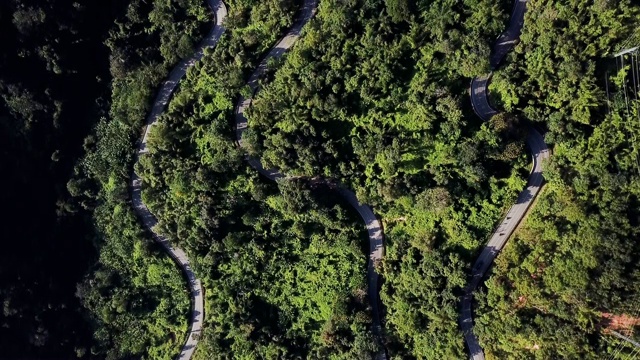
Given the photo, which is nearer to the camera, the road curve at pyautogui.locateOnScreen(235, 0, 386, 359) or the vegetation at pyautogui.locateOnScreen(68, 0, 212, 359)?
the road curve at pyautogui.locateOnScreen(235, 0, 386, 359)

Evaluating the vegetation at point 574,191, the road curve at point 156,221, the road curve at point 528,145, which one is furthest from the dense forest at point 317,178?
the road curve at point 156,221

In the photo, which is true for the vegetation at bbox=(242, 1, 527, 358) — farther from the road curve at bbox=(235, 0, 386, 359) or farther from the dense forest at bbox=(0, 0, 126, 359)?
the dense forest at bbox=(0, 0, 126, 359)

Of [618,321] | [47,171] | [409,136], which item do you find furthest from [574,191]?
[47,171]

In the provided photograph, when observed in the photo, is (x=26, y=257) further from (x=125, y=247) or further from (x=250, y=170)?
(x=250, y=170)

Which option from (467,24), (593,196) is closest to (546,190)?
(593,196)

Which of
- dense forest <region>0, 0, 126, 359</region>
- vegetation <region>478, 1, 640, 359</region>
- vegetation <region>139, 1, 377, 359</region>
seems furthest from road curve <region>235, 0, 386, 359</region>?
dense forest <region>0, 0, 126, 359</region>
